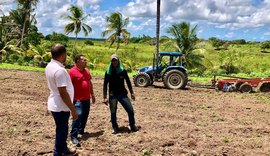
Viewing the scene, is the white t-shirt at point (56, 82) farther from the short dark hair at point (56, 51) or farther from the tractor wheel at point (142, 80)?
the tractor wheel at point (142, 80)

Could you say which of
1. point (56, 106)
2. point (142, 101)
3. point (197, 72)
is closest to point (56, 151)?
point (56, 106)

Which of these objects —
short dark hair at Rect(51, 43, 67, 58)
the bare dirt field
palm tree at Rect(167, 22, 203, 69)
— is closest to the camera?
short dark hair at Rect(51, 43, 67, 58)

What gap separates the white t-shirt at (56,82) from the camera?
4.76 m

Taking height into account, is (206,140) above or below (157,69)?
below

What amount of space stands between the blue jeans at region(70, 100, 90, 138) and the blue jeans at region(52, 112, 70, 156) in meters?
0.75

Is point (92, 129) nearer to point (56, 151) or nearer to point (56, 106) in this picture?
point (56, 151)

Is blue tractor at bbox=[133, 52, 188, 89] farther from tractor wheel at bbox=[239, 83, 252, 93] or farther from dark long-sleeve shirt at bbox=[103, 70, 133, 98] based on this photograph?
dark long-sleeve shirt at bbox=[103, 70, 133, 98]

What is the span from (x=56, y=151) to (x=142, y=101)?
6245mm

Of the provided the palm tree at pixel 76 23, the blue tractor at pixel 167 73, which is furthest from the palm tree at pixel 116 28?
the blue tractor at pixel 167 73

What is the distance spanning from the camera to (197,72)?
28.7 metres

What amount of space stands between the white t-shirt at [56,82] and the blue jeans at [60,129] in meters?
0.11

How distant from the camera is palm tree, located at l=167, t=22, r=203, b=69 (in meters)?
30.2

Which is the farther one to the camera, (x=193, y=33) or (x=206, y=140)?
(x=193, y=33)

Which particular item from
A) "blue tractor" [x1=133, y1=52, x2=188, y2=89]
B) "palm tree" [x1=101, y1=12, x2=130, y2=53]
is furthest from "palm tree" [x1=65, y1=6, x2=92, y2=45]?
"blue tractor" [x1=133, y1=52, x2=188, y2=89]
